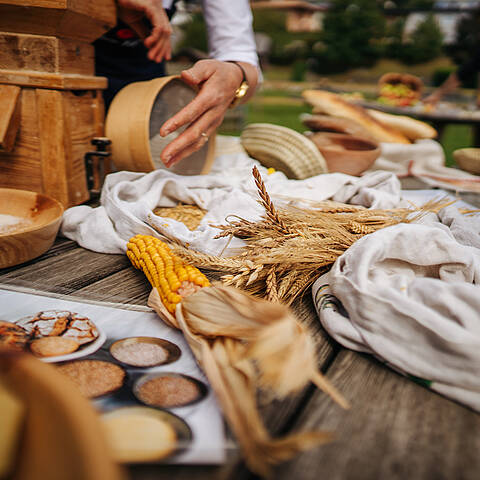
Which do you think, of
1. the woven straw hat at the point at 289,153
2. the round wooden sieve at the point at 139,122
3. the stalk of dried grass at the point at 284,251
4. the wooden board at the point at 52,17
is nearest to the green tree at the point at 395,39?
the woven straw hat at the point at 289,153

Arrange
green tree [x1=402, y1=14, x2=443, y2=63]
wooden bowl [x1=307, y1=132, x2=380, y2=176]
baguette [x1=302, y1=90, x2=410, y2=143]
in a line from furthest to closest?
1. green tree [x1=402, y1=14, x2=443, y2=63]
2. baguette [x1=302, y1=90, x2=410, y2=143]
3. wooden bowl [x1=307, y1=132, x2=380, y2=176]

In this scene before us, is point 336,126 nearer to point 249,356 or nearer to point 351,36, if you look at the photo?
point 249,356

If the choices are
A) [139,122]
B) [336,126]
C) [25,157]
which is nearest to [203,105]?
[139,122]

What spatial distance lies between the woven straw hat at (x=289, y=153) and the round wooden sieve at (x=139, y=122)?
455 millimetres

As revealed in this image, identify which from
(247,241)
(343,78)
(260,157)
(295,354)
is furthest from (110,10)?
(343,78)

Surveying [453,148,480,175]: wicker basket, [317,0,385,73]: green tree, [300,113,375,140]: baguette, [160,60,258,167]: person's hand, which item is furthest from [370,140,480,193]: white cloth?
[317,0,385,73]: green tree

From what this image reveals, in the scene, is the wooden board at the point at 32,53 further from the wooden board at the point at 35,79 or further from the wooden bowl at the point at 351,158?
the wooden bowl at the point at 351,158

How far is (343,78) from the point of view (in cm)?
2342

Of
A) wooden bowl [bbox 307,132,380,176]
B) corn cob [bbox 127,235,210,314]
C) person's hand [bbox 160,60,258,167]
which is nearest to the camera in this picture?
corn cob [bbox 127,235,210,314]

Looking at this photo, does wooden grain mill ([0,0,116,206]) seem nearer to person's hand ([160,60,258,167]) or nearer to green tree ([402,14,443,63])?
person's hand ([160,60,258,167])

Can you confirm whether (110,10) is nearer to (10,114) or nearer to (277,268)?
(10,114)

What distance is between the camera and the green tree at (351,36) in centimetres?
2558

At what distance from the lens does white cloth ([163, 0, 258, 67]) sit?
5.94 feet

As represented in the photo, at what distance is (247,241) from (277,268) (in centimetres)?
22
